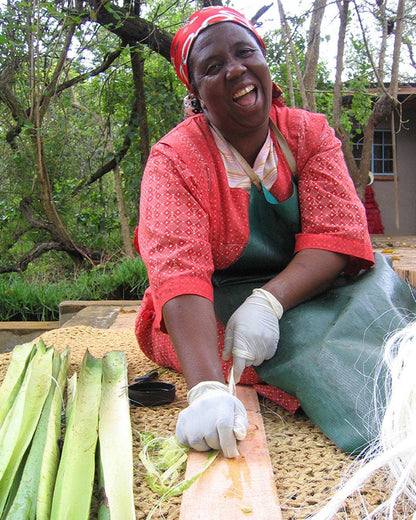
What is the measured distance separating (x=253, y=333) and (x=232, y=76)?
92 cm

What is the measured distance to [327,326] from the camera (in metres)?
1.97

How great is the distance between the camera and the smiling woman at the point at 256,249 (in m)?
1.76

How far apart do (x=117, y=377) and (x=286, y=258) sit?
848mm

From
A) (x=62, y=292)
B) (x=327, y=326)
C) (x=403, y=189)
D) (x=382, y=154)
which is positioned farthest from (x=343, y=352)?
(x=382, y=154)

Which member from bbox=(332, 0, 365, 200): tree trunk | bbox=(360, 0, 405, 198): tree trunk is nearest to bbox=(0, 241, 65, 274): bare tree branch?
bbox=(332, 0, 365, 200): tree trunk

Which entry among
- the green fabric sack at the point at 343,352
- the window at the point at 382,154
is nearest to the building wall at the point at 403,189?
the window at the point at 382,154

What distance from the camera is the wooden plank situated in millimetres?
1212

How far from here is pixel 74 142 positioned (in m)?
10.1

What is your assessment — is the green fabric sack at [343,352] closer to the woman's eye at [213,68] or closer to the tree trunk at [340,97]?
the woman's eye at [213,68]

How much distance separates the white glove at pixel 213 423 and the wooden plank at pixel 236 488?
1.3 inches

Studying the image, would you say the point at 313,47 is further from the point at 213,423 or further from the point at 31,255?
the point at 213,423

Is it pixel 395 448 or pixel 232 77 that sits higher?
pixel 232 77

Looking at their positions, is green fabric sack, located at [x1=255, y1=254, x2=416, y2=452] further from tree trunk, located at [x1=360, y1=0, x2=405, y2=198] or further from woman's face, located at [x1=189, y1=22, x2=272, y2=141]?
tree trunk, located at [x1=360, y1=0, x2=405, y2=198]

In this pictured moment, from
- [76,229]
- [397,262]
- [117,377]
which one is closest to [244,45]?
[117,377]
